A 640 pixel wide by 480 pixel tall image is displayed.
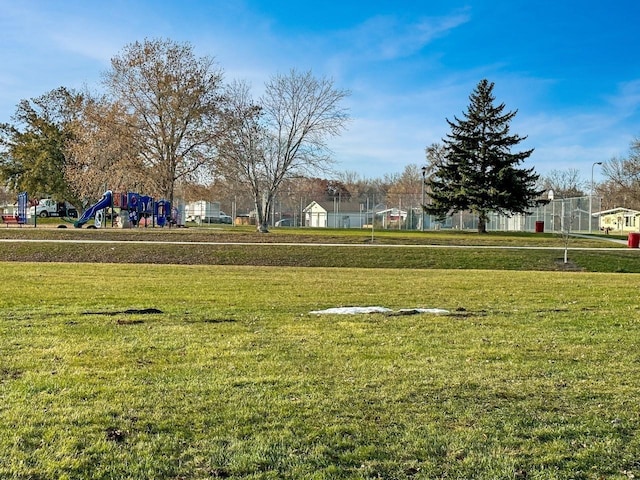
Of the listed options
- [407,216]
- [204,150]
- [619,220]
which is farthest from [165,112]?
[619,220]

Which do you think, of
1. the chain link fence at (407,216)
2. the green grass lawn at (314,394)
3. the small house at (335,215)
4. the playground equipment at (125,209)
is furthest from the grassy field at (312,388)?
the small house at (335,215)

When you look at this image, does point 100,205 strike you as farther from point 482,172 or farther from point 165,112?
point 482,172

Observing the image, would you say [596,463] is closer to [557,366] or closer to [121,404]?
[557,366]

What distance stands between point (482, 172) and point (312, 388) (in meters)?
39.4

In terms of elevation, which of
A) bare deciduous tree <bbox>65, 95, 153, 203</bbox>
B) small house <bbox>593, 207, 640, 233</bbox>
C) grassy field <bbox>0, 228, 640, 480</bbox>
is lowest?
grassy field <bbox>0, 228, 640, 480</bbox>

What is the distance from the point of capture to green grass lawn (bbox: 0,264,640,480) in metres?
3.22

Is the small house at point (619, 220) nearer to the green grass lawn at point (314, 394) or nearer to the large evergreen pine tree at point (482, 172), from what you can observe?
the large evergreen pine tree at point (482, 172)

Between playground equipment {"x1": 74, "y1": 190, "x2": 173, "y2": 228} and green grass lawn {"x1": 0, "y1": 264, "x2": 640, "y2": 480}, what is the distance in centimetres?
2729

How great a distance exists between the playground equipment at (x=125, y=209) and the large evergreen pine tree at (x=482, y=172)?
1985cm

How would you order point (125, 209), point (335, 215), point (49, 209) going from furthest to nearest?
point (335, 215), point (49, 209), point (125, 209)

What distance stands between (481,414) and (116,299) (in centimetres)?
817

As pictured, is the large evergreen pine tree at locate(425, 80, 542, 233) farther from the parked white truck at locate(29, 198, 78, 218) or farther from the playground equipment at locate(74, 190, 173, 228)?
the parked white truck at locate(29, 198, 78, 218)

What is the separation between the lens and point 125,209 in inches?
1433

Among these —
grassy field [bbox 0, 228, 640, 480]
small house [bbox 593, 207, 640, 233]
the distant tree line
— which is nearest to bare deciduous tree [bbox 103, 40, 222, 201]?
the distant tree line
